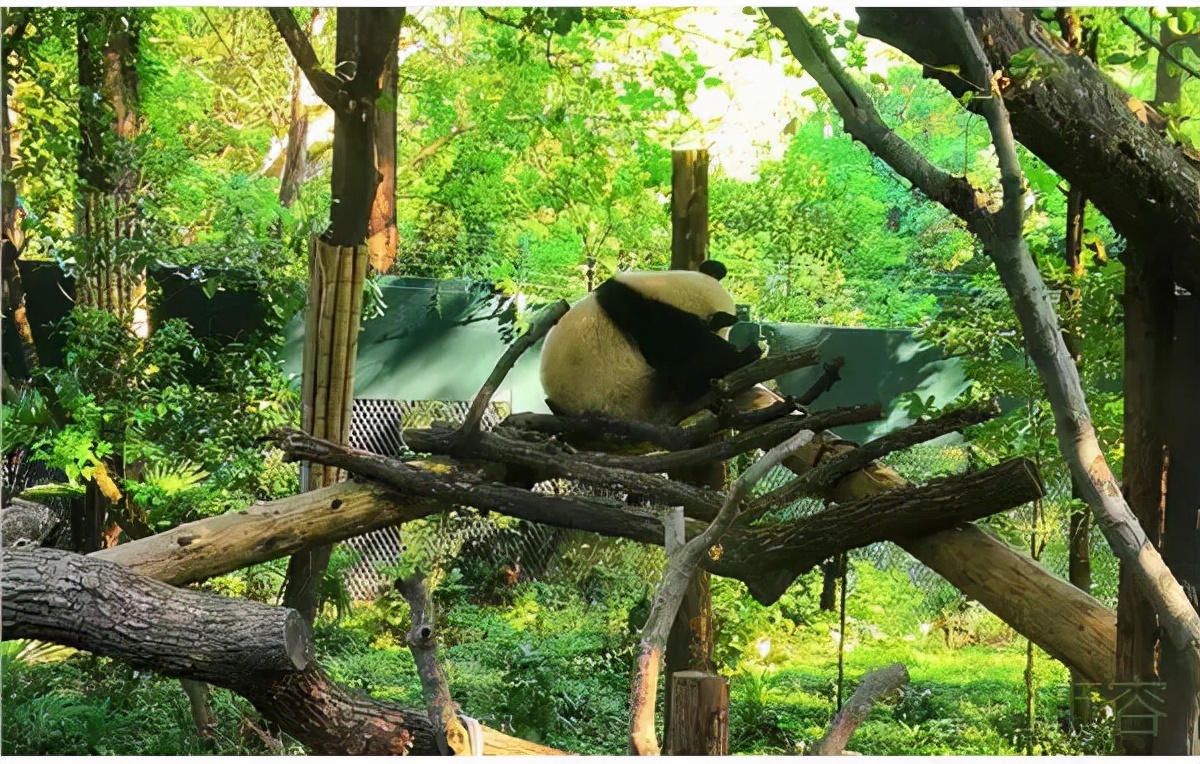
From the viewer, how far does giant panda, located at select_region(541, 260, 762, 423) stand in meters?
3.42

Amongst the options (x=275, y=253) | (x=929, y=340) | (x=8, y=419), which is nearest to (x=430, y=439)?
(x=275, y=253)

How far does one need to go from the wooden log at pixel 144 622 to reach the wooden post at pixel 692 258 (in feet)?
3.95

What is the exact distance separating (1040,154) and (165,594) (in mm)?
2408

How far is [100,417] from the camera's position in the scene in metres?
3.28

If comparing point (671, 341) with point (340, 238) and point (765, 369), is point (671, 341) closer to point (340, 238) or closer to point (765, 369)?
point (765, 369)

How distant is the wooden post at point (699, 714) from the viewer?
7.21ft

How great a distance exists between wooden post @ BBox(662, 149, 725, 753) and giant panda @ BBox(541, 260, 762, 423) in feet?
0.26

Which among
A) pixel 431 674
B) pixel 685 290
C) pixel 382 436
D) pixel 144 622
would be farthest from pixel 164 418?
pixel 685 290

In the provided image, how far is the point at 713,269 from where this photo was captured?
3.39m

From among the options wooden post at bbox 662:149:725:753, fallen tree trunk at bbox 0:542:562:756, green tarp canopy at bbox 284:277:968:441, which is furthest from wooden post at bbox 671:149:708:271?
fallen tree trunk at bbox 0:542:562:756

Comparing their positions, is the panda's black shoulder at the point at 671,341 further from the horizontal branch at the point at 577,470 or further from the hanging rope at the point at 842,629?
the hanging rope at the point at 842,629

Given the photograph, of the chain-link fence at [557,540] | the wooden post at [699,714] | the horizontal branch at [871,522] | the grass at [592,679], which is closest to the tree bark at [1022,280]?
the horizontal branch at [871,522]

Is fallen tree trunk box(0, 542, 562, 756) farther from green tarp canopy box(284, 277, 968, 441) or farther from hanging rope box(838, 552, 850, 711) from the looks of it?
hanging rope box(838, 552, 850, 711)

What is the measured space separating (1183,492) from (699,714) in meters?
1.55
